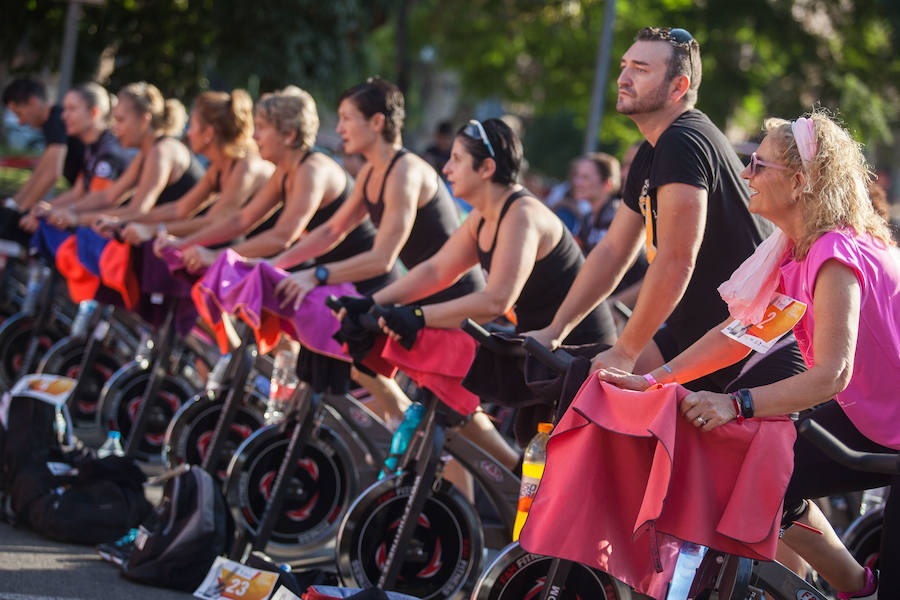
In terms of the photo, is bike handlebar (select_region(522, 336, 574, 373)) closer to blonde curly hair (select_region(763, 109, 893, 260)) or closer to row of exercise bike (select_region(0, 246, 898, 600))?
row of exercise bike (select_region(0, 246, 898, 600))

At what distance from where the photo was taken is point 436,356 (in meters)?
4.64

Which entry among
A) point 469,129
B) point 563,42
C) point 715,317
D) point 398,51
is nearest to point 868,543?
point 715,317

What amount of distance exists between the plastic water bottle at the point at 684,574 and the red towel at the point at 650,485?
37 millimetres

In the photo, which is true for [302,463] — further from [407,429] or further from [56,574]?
[56,574]

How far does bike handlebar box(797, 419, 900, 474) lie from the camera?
2660mm

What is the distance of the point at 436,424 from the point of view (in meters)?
4.68

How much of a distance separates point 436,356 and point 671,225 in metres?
1.29

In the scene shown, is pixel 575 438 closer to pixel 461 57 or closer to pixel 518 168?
pixel 518 168

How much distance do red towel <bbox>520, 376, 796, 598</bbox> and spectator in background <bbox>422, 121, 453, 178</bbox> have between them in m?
7.91

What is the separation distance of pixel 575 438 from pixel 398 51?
1675 centimetres

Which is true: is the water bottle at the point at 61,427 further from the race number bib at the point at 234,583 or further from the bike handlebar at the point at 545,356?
the bike handlebar at the point at 545,356

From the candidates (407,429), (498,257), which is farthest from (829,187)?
(407,429)

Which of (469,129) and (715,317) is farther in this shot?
(469,129)

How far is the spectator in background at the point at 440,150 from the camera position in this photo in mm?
11453
